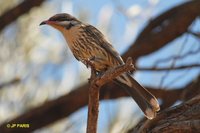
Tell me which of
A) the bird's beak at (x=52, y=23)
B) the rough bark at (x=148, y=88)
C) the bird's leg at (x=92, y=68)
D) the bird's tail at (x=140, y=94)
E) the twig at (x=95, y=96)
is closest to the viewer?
the twig at (x=95, y=96)

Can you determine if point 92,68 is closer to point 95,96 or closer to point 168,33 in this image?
point 95,96

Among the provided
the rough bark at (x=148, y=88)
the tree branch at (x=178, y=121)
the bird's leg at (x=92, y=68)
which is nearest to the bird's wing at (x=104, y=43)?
the bird's leg at (x=92, y=68)

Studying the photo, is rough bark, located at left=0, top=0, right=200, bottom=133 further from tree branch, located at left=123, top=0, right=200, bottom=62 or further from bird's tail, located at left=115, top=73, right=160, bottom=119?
bird's tail, located at left=115, top=73, right=160, bottom=119

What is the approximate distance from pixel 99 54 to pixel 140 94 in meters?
0.41

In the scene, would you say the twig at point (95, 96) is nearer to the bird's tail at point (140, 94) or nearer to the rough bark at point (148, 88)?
the bird's tail at point (140, 94)

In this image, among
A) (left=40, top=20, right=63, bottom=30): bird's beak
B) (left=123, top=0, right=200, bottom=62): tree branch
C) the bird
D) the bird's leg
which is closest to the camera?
the bird's leg

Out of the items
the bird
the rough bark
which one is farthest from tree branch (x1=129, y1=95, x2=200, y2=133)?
the rough bark

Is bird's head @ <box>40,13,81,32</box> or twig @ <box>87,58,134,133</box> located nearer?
twig @ <box>87,58,134,133</box>

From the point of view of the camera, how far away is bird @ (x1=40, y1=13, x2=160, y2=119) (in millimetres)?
4402

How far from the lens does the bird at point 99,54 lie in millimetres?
4402

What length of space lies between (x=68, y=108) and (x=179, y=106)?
1.97 m

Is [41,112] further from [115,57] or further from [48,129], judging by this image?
[115,57]

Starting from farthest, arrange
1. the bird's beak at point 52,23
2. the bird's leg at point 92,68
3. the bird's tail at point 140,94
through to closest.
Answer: the bird's beak at point 52,23 < the bird's tail at point 140,94 < the bird's leg at point 92,68

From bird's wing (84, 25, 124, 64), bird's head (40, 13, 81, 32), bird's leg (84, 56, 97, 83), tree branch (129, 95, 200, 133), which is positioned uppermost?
bird's head (40, 13, 81, 32)
